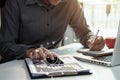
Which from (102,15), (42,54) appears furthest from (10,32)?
(102,15)

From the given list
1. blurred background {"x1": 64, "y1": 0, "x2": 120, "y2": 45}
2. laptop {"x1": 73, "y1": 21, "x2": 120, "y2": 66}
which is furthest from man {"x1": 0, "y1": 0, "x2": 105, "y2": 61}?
blurred background {"x1": 64, "y1": 0, "x2": 120, "y2": 45}

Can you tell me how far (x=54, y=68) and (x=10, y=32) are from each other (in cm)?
54

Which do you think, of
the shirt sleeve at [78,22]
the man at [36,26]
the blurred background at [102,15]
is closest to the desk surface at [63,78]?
the man at [36,26]

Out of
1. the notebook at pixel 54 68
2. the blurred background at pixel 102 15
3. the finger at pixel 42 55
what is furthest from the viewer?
the blurred background at pixel 102 15

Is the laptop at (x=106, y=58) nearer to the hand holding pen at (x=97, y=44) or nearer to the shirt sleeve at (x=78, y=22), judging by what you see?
the hand holding pen at (x=97, y=44)

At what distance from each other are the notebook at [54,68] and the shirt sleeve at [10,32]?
8.8 inches

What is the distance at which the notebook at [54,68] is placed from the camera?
99 centimetres

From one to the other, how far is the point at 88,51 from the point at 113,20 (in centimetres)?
107

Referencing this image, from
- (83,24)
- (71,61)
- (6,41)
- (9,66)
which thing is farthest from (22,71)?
(83,24)

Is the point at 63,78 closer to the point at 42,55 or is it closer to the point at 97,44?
the point at 42,55

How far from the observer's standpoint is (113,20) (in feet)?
7.75

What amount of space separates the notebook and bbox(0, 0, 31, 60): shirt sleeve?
0.22m

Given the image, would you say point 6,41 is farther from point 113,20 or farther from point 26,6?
point 113,20

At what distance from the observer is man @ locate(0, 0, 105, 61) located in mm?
1430
